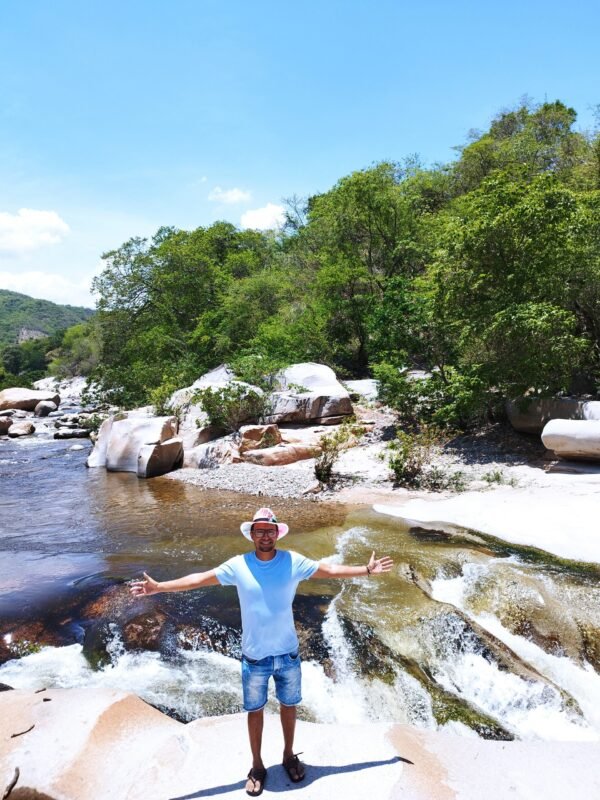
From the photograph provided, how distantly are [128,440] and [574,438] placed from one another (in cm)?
1243

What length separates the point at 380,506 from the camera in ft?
36.3

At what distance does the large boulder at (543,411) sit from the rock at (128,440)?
10122 millimetres

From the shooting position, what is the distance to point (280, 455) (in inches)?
590

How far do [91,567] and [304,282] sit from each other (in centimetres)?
2226

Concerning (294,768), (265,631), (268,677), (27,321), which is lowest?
(294,768)

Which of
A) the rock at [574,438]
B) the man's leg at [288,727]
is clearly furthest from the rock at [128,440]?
the man's leg at [288,727]

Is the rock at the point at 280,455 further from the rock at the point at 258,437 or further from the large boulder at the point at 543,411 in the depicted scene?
the large boulder at the point at 543,411

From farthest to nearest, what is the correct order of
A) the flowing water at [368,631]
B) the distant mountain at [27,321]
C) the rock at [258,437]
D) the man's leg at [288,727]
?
the distant mountain at [27,321]
the rock at [258,437]
the flowing water at [368,631]
the man's leg at [288,727]

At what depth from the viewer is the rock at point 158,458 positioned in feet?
51.9

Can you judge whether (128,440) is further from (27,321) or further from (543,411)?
(27,321)

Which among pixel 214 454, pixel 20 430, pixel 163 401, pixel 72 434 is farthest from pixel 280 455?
pixel 20 430

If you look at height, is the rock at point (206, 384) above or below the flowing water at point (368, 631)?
above

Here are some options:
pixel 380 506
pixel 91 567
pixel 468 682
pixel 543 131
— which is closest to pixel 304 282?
pixel 543 131

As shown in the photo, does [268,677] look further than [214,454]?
No
